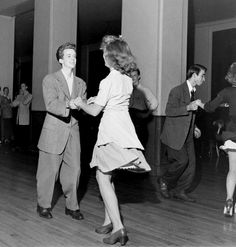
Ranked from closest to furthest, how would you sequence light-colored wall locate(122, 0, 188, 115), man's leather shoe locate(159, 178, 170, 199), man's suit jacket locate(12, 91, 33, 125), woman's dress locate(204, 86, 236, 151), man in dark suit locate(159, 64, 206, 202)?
1. woman's dress locate(204, 86, 236, 151)
2. man in dark suit locate(159, 64, 206, 202)
3. man's leather shoe locate(159, 178, 170, 199)
4. light-colored wall locate(122, 0, 188, 115)
5. man's suit jacket locate(12, 91, 33, 125)

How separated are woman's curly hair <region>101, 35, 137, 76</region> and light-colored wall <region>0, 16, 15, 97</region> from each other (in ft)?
28.0

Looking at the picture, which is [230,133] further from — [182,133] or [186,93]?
[186,93]

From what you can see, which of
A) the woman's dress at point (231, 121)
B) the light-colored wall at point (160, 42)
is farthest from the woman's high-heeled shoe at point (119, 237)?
the light-colored wall at point (160, 42)

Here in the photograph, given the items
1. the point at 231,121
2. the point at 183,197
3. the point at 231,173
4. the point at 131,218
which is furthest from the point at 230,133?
the point at 131,218

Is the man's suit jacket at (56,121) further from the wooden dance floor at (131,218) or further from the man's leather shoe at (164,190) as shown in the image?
the man's leather shoe at (164,190)

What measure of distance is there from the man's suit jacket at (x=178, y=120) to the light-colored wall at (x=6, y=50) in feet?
24.2

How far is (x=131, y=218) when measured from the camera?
3.59 meters

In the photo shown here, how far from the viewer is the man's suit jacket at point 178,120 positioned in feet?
14.1

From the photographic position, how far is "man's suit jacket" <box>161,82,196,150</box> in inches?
169

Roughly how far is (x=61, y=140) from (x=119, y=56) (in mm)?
1025

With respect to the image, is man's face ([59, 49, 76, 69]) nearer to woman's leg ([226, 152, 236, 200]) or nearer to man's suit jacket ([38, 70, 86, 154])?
man's suit jacket ([38, 70, 86, 154])

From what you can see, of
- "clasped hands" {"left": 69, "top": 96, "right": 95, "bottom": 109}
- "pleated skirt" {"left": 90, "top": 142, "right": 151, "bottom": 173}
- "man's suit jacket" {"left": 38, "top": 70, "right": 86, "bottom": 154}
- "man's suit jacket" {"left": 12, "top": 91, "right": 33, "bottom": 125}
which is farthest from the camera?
"man's suit jacket" {"left": 12, "top": 91, "right": 33, "bottom": 125}

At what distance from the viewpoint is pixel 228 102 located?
12.3ft

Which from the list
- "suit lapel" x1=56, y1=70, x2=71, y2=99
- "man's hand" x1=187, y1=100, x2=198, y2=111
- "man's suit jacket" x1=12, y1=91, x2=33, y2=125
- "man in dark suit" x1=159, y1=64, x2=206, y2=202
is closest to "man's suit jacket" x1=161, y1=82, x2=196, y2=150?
"man in dark suit" x1=159, y1=64, x2=206, y2=202
